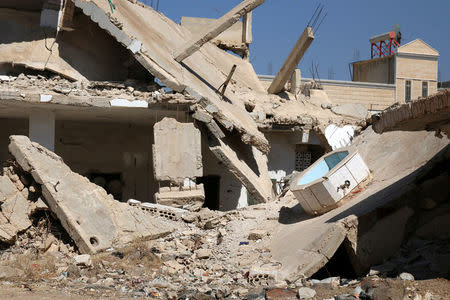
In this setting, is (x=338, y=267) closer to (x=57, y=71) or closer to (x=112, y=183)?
(x=57, y=71)

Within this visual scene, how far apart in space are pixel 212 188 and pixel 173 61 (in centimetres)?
401

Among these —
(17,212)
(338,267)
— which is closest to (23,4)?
(17,212)

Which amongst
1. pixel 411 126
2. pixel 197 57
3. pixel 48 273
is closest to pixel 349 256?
pixel 411 126

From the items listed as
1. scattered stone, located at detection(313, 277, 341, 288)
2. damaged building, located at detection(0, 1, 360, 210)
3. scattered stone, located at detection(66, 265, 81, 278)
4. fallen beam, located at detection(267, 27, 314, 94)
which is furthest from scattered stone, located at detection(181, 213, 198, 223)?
fallen beam, located at detection(267, 27, 314, 94)

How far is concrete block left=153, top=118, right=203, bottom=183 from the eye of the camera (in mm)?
13914

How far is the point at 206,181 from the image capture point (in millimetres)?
17906

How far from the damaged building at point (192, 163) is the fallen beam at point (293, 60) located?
50mm

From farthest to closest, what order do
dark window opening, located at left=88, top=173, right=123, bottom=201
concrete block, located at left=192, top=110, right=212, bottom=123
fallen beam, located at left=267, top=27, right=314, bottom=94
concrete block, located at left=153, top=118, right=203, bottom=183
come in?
fallen beam, located at left=267, top=27, right=314, bottom=94, dark window opening, located at left=88, top=173, right=123, bottom=201, concrete block, located at left=192, top=110, right=212, bottom=123, concrete block, located at left=153, top=118, right=203, bottom=183

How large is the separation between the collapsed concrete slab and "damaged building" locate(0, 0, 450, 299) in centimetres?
3

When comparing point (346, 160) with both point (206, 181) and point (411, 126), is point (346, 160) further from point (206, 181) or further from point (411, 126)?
point (206, 181)

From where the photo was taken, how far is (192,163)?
1418 cm

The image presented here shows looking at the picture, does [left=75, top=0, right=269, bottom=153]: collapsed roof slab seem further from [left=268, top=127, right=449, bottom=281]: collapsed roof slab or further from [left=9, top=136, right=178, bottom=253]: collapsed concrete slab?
[left=268, top=127, right=449, bottom=281]: collapsed roof slab

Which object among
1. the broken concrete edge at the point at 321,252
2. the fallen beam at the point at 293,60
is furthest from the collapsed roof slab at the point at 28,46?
the broken concrete edge at the point at 321,252

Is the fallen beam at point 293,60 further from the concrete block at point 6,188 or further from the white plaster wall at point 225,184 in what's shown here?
the concrete block at point 6,188
